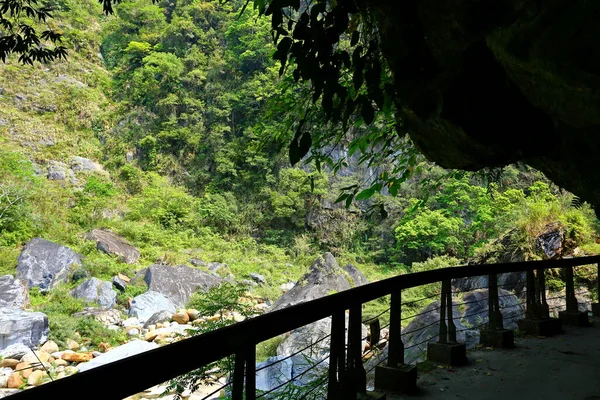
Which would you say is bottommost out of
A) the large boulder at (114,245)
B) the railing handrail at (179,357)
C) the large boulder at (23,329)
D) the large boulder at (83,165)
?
the large boulder at (23,329)

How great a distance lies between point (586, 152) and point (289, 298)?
11.8 metres

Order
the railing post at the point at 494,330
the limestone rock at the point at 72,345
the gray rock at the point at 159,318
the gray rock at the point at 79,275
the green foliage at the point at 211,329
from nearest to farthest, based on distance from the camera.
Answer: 1. the green foliage at the point at 211,329
2. the railing post at the point at 494,330
3. the limestone rock at the point at 72,345
4. the gray rock at the point at 159,318
5. the gray rock at the point at 79,275

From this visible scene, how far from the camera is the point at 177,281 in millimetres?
15156

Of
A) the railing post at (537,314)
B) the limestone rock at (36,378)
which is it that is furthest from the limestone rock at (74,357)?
the railing post at (537,314)

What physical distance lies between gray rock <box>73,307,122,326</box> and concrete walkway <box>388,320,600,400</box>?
1059cm

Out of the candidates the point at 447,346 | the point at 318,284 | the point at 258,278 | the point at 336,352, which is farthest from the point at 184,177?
the point at 336,352

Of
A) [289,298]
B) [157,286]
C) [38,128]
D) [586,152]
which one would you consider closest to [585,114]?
[586,152]

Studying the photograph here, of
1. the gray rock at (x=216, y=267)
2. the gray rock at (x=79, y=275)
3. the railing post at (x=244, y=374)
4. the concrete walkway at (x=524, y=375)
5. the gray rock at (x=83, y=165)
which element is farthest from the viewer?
the gray rock at (x=83, y=165)

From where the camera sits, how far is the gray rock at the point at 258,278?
1769 centimetres

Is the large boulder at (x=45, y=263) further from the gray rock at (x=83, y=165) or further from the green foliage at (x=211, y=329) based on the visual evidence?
the green foliage at (x=211, y=329)

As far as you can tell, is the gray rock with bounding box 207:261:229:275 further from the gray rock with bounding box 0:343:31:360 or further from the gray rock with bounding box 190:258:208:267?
the gray rock with bounding box 0:343:31:360

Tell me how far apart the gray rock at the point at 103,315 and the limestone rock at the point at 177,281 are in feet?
6.82

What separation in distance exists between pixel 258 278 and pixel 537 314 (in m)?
13.7

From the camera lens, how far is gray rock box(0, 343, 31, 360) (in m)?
9.26
